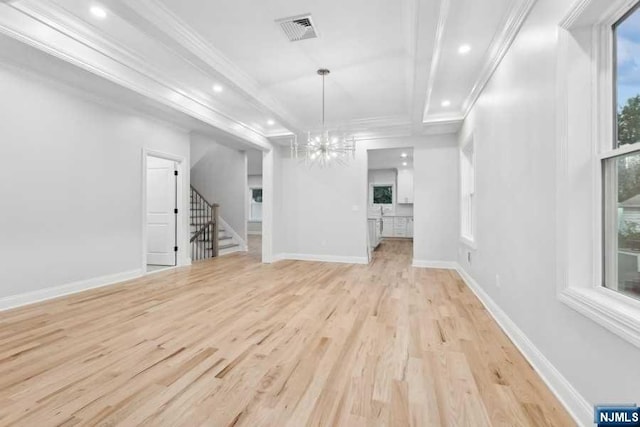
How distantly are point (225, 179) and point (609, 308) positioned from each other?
848 centimetres

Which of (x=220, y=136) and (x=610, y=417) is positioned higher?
(x=220, y=136)

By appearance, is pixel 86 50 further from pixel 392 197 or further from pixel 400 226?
pixel 400 226

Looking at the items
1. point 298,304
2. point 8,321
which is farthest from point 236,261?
point 8,321

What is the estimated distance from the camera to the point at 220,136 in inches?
226

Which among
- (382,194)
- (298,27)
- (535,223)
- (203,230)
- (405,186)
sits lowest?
(203,230)

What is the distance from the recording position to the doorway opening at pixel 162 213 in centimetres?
588

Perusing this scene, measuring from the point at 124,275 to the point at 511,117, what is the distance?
547 centimetres

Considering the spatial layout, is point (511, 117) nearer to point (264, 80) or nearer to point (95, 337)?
point (264, 80)

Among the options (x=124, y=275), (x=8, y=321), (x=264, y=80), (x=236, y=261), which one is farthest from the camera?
(x=236, y=261)

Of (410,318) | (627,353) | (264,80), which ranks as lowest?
(410,318)

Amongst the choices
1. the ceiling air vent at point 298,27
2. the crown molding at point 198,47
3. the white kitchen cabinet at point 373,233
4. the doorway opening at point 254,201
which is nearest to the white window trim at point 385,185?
the white kitchen cabinet at point 373,233

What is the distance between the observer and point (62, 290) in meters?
3.77

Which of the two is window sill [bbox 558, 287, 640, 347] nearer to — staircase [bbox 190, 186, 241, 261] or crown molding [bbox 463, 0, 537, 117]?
crown molding [bbox 463, 0, 537, 117]

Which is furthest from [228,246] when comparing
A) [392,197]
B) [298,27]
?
[392,197]
